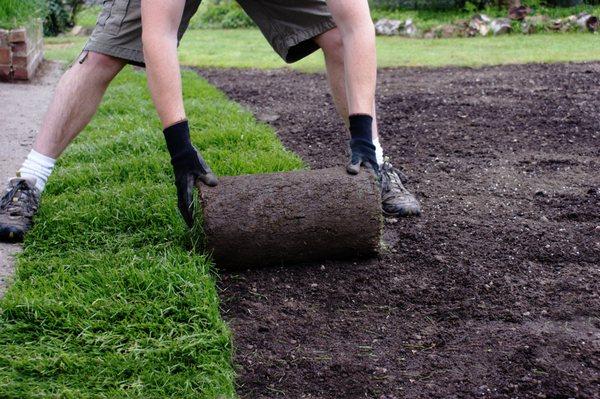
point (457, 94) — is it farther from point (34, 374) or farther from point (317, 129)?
point (34, 374)

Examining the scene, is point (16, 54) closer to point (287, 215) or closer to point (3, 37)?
point (3, 37)

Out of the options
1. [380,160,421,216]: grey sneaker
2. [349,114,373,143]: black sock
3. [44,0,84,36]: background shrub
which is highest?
[349,114,373,143]: black sock

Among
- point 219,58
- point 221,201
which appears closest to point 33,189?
point 221,201

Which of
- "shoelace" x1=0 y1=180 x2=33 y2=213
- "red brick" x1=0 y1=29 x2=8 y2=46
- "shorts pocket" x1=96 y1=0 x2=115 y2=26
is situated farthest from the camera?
"red brick" x1=0 y1=29 x2=8 y2=46

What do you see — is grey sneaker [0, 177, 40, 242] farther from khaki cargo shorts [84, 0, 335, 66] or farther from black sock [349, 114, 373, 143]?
black sock [349, 114, 373, 143]

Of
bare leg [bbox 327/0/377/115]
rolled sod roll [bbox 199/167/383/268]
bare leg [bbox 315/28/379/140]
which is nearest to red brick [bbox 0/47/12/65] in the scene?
bare leg [bbox 315/28/379/140]

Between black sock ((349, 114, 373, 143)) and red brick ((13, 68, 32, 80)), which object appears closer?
black sock ((349, 114, 373, 143))

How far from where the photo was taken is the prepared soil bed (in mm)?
2285

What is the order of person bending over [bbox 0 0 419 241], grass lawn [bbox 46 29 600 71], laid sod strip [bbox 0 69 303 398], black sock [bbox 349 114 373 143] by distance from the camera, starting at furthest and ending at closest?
1. grass lawn [bbox 46 29 600 71]
2. black sock [bbox 349 114 373 143]
3. person bending over [bbox 0 0 419 241]
4. laid sod strip [bbox 0 69 303 398]

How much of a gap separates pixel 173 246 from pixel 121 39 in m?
0.98

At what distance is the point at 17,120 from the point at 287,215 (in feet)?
11.3

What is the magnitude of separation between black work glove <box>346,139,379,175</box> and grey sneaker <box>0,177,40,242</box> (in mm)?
1380

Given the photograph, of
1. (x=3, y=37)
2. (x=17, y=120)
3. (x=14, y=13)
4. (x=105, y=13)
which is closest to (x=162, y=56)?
(x=105, y=13)

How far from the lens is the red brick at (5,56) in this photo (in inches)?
286
